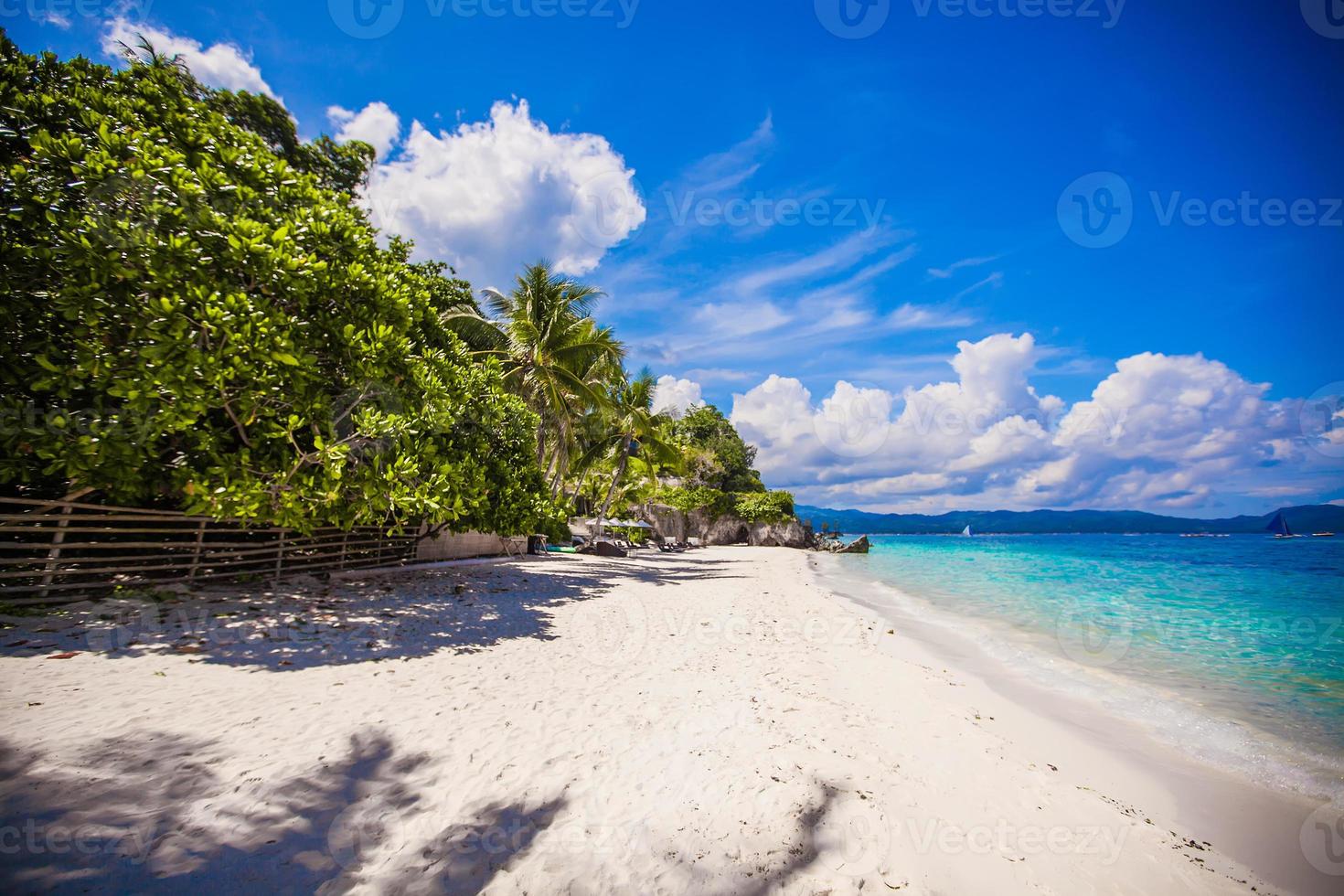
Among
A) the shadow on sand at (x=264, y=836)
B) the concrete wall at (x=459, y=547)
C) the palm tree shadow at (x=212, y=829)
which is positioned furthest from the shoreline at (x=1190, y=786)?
the concrete wall at (x=459, y=547)

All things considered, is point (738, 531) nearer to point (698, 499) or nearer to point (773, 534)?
point (773, 534)

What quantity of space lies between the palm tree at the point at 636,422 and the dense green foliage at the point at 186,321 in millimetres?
15205

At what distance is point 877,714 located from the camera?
5.00 metres

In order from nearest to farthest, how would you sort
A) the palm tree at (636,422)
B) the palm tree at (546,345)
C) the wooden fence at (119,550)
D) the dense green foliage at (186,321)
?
the dense green foliage at (186,321) → the wooden fence at (119,550) → the palm tree at (546,345) → the palm tree at (636,422)

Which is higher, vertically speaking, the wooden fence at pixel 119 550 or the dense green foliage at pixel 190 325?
the dense green foliage at pixel 190 325

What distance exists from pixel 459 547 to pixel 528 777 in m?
15.4

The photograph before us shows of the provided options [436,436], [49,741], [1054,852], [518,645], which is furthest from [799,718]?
[436,436]

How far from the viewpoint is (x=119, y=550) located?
735cm

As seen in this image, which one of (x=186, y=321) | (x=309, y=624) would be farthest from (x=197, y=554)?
(x=186, y=321)

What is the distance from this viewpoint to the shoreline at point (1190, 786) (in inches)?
132

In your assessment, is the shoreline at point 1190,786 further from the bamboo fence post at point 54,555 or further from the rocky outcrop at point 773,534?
the rocky outcrop at point 773,534

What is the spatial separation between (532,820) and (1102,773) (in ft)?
15.7

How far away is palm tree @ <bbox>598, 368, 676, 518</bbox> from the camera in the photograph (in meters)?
23.4

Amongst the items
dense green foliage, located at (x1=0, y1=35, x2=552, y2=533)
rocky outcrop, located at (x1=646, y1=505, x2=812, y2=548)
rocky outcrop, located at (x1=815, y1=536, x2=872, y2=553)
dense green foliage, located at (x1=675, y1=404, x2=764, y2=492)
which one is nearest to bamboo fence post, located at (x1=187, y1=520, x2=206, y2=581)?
dense green foliage, located at (x1=0, y1=35, x2=552, y2=533)
